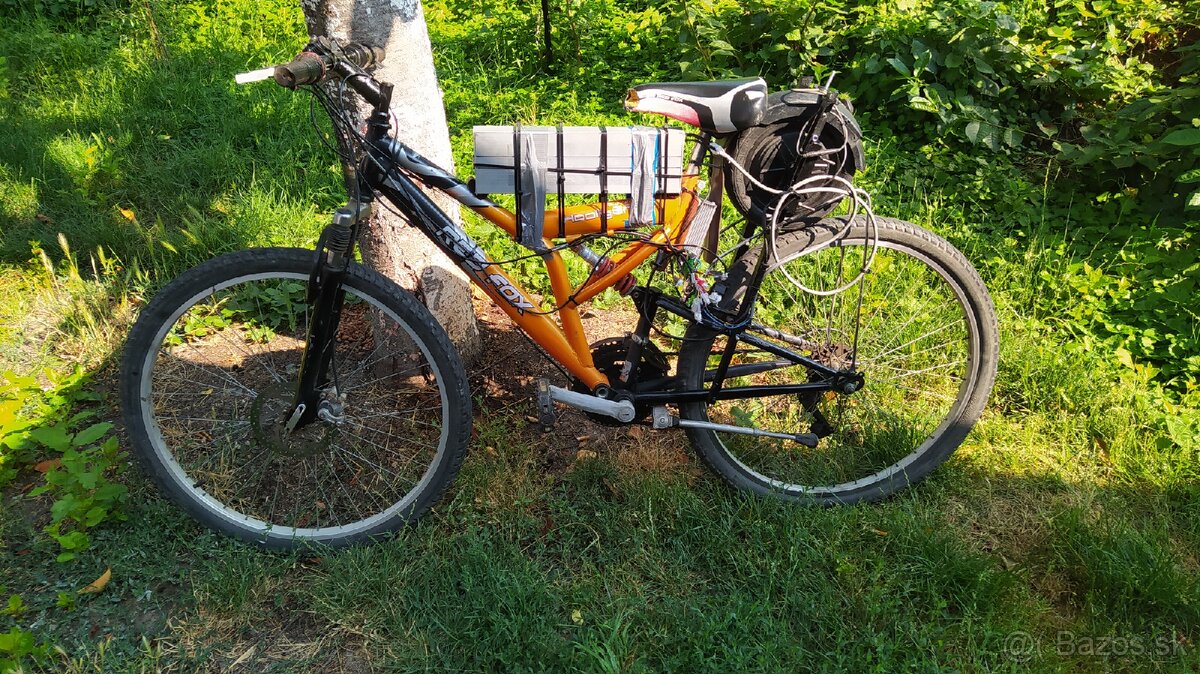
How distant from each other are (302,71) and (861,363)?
86.6 inches

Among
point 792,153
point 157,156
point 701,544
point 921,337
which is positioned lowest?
point 701,544

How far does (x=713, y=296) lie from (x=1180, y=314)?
2.29m

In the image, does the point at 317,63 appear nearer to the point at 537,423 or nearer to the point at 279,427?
the point at 279,427

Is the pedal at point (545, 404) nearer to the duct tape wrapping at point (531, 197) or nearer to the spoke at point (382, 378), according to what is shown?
the duct tape wrapping at point (531, 197)

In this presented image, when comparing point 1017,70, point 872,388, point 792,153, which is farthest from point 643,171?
point 1017,70

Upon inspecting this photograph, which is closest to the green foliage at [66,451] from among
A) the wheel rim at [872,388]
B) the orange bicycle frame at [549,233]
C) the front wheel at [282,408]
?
the front wheel at [282,408]

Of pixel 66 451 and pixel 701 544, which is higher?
pixel 66 451

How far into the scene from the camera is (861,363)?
304cm

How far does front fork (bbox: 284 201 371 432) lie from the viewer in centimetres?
234

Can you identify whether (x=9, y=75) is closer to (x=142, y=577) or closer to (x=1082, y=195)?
(x=142, y=577)

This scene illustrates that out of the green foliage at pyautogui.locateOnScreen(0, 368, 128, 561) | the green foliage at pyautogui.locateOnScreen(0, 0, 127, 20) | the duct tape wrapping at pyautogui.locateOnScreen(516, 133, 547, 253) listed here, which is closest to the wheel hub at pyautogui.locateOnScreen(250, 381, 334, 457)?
the green foliage at pyautogui.locateOnScreen(0, 368, 128, 561)

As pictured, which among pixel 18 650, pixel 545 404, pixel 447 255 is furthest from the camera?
pixel 545 404

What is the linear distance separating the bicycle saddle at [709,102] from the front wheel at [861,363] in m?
0.45

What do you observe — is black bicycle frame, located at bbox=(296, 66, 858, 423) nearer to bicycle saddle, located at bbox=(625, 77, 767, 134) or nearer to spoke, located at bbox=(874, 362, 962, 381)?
bicycle saddle, located at bbox=(625, 77, 767, 134)
